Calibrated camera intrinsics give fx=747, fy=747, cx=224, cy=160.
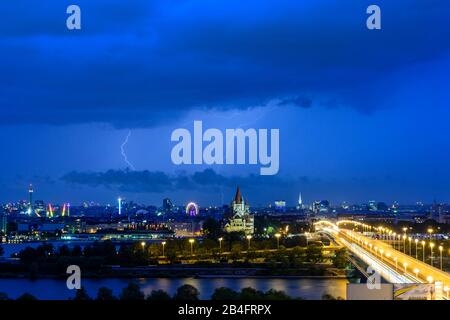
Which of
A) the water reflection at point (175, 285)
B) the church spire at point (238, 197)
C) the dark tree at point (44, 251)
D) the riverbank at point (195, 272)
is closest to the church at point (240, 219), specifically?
the church spire at point (238, 197)

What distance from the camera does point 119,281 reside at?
12.3 m

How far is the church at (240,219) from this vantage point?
2495 centimetres

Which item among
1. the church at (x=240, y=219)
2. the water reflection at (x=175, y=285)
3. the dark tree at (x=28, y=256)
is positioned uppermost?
the church at (x=240, y=219)

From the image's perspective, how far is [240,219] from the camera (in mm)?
25562

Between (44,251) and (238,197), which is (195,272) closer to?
(44,251)

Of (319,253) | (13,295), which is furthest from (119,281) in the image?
(319,253)

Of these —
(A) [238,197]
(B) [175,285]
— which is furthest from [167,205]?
(B) [175,285]

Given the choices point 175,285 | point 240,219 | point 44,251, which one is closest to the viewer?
point 175,285

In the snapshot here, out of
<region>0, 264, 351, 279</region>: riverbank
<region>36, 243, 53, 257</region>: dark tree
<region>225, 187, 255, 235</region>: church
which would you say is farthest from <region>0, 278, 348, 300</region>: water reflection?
<region>225, 187, 255, 235</region>: church

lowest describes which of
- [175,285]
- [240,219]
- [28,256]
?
[175,285]

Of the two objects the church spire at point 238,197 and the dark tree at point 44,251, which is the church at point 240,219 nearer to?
the church spire at point 238,197

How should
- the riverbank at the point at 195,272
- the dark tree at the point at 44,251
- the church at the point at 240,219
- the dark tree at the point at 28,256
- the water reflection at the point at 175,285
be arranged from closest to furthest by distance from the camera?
the water reflection at the point at 175,285
the riverbank at the point at 195,272
the dark tree at the point at 28,256
the dark tree at the point at 44,251
the church at the point at 240,219

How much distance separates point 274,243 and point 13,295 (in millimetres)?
8830
